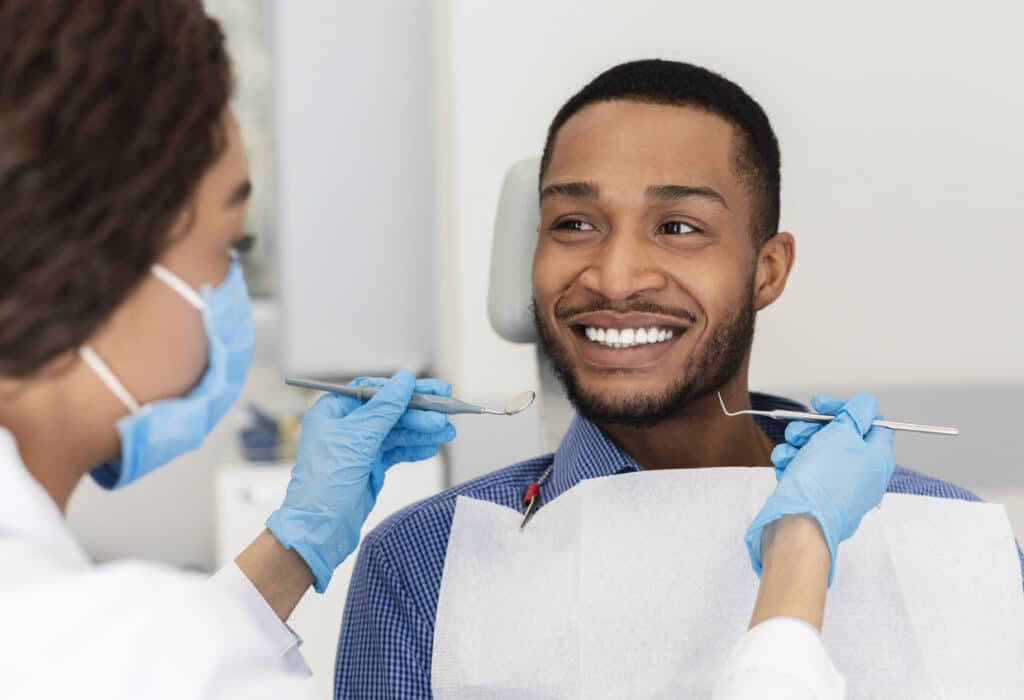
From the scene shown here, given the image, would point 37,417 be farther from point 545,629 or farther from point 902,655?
point 902,655

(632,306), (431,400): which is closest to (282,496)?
(431,400)

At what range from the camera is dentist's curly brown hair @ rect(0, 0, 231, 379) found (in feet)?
2.25

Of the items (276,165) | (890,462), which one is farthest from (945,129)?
(276,165)

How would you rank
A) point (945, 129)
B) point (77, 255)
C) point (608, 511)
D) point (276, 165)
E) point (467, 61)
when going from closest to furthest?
point (77, 255) < point (608, 511) < point (945, 129) < point (467, 61) < point (276, 165)

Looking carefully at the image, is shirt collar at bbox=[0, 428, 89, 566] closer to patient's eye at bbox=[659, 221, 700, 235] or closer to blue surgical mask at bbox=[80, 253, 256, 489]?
blue surgical mask at bbox=[80, 253, 256, 489]

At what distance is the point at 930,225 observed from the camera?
2.05 meters

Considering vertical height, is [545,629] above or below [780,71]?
below

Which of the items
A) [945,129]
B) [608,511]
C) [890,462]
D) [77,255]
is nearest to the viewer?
[77,255]

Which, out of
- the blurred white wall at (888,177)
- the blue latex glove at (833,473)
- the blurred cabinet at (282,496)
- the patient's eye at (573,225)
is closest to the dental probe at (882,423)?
the blue latex glove at (833,473)

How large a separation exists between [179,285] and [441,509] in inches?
25.4

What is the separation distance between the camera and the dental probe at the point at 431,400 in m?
1.27

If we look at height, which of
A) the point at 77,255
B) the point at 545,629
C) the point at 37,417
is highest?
the point at 77,255

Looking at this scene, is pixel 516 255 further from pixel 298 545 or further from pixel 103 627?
pixel 103 627

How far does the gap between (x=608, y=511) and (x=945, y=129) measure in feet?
3.88
